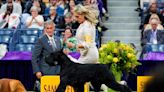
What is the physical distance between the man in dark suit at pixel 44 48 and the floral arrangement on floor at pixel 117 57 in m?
0.72

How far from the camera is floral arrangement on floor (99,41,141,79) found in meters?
7.16

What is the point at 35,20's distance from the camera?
11.9 meters

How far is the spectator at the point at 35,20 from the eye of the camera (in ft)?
38.9

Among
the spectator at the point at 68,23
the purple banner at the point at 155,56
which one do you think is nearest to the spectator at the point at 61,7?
the spectator at the point at 68,23

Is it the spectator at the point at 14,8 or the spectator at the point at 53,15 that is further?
the spectator at the point at 14,8

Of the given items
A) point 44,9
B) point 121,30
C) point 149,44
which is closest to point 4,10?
point 44,9

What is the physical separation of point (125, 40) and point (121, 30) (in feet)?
1.62

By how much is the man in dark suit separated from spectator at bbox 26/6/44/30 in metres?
4.37

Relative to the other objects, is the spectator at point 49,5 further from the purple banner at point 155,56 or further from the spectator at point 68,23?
the purple banner at point 155,56

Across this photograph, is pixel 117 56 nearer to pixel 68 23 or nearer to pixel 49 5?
pixel 68 23

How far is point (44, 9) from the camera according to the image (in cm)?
1298

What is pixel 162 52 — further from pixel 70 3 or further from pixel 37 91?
pixel 70 3

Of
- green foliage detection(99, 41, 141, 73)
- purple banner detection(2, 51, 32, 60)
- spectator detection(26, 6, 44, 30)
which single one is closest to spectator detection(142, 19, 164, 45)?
spectator detection(26, 6, 44, 30)

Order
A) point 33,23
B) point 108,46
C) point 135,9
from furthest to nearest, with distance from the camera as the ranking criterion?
1. point 135,9
2. point 33,23
3. point 108,46
